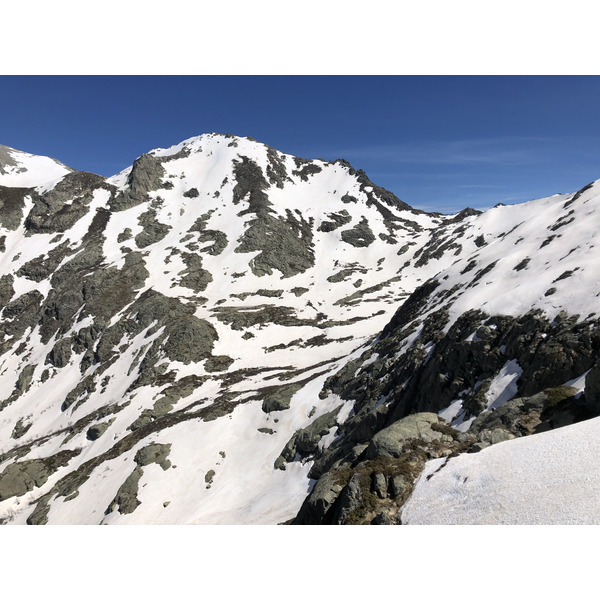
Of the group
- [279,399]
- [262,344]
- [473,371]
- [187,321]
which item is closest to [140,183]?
[187,321]

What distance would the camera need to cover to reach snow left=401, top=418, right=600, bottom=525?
28.8ft

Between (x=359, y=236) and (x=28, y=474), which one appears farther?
(x=359, y=236)

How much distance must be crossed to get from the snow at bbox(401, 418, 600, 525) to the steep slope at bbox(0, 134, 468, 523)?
14.9 m

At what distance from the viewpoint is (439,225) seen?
144 meters

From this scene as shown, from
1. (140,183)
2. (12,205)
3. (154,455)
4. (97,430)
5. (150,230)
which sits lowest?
(154,455)

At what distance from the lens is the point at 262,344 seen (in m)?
67.2

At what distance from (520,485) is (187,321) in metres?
62.0

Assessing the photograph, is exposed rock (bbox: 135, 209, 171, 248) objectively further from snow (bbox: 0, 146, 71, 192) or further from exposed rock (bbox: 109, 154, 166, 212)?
snow (bbox: 0, 146, 71, 192)

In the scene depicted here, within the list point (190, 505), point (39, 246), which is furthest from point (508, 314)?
point (39, 246)

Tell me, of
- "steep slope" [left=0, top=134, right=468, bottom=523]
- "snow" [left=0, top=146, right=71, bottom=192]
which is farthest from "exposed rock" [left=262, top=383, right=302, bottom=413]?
"snow" [left=0, top=146, right=71, bottom=192]

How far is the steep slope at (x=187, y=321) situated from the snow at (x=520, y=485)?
1490 cm

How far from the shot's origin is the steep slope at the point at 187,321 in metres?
33.0

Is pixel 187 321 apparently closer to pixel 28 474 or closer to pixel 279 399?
pixel 28 474

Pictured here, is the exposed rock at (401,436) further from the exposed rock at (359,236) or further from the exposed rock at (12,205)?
the exposed rock at (12,205)
